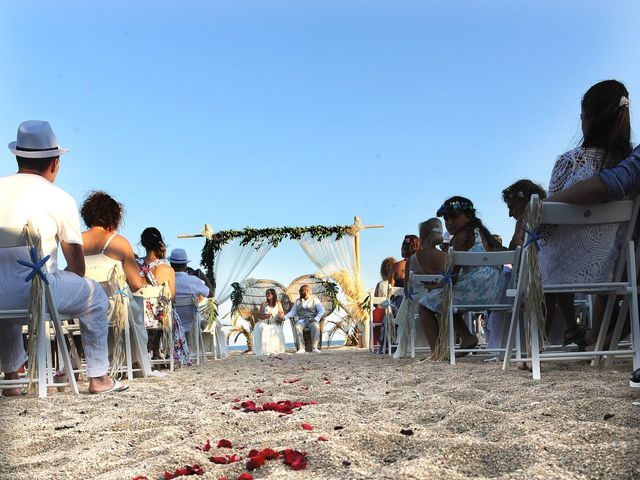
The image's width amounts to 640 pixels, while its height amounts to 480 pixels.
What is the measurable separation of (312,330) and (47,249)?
8451mm

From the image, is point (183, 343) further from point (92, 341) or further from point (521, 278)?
point (521, 278)

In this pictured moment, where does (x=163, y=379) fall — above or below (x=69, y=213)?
below

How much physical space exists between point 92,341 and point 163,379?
1276 mm

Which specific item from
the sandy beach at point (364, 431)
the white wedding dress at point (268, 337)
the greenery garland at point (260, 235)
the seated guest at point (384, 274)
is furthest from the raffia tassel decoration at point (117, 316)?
the greenery garland at point (260, 235)

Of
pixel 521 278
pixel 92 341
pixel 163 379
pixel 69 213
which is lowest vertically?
pixel 163 379

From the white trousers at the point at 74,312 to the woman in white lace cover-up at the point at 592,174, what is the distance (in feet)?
7.83

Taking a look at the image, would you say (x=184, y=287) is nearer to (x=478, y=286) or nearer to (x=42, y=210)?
(x=478, y=286)

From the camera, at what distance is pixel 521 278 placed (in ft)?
11.4

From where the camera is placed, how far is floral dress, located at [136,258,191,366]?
5.75 meters

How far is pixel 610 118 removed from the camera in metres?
3.55

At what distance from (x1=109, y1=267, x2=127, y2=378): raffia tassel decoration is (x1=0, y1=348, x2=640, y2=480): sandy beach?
1.00 metres

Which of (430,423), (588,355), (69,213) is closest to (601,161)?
(588,355)

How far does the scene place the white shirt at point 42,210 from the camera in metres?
3.48

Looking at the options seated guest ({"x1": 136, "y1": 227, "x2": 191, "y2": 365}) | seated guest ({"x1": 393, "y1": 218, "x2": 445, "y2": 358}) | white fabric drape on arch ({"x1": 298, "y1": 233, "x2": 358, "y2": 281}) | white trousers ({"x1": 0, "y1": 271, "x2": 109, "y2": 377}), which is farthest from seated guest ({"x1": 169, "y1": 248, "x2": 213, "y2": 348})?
white fabric drape on arch ({"x1": 298, "y1": 233, "x2": 358, "y2": 281})
